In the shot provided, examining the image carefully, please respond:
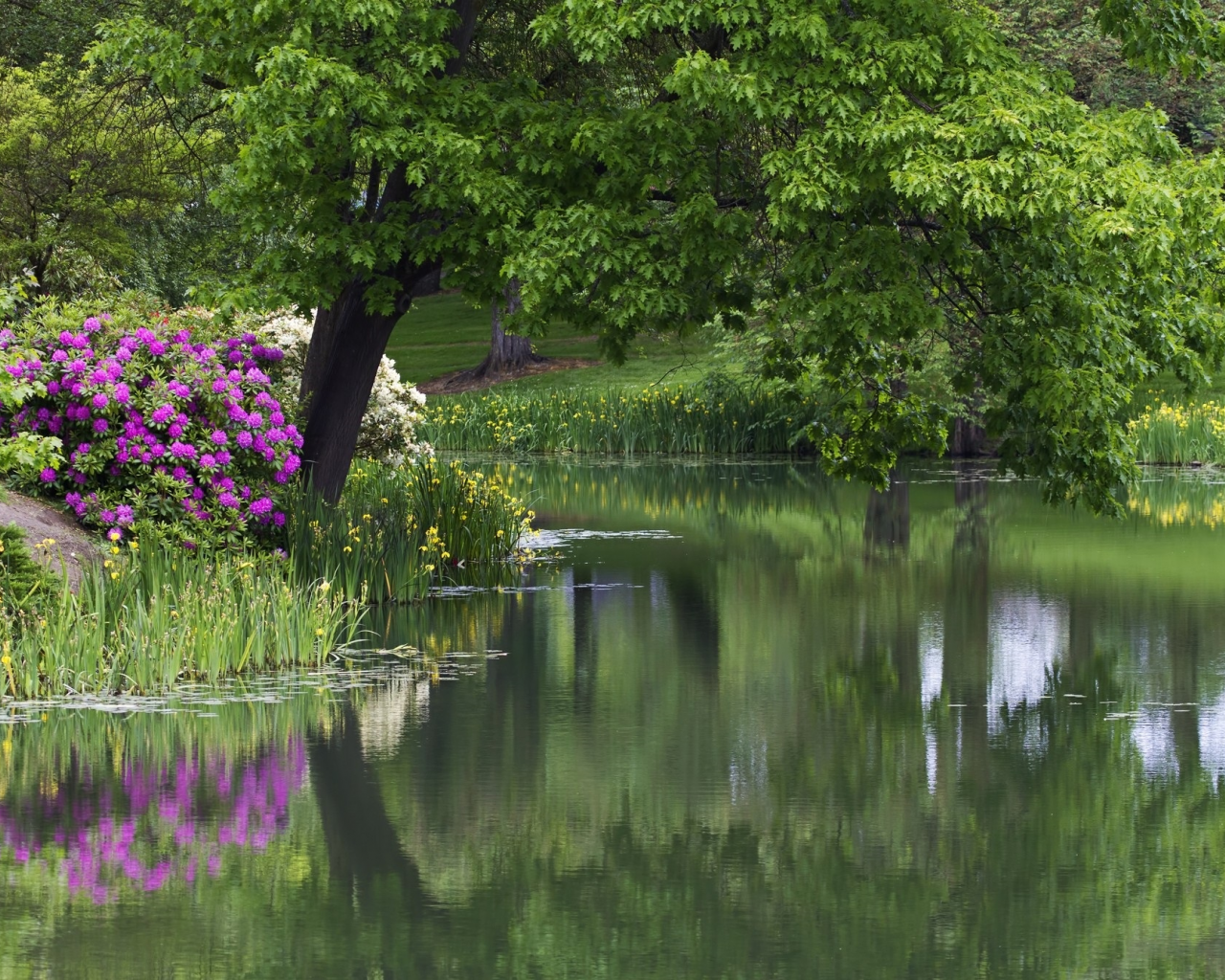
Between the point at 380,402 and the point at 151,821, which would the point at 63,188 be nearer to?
the point at 380,402

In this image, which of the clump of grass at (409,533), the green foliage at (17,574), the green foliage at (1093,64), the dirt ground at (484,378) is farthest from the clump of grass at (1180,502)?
the dirt ground at (484,378)

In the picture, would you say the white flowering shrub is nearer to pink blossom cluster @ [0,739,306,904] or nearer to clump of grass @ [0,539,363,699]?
clump of grass @ [0,539,363,699]

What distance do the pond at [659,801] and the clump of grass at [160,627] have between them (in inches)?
14.7

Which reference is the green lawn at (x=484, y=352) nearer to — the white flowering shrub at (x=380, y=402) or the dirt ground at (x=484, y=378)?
the dirt ground at (x=484, y=378)

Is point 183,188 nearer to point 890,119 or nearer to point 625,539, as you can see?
point 625,539

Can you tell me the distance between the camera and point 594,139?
47.2ft

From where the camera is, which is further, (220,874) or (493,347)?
(493,347)

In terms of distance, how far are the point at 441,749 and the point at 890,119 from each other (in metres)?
6.08

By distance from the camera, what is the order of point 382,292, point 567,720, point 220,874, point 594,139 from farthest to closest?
1. point 382,292
2. point 594,139
3. point 567,720
4. point 220,874

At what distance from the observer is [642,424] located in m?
34.5

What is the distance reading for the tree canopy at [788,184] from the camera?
13422 millimetres

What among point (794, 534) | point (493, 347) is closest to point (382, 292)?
point (794, 534)

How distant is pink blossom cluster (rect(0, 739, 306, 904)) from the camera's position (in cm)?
774

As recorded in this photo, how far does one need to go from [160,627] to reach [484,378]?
37613 millimetres
